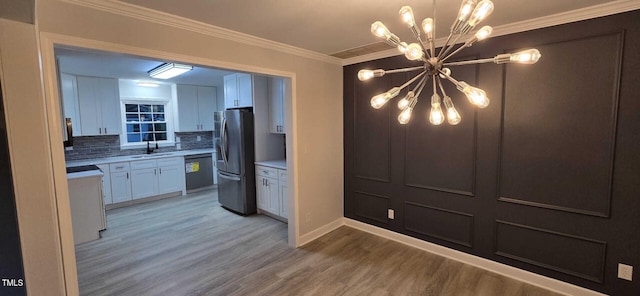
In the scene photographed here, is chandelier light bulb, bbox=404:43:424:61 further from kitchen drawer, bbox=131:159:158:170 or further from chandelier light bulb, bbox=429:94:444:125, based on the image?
kitchen drawer, bbox=131:159:158:170

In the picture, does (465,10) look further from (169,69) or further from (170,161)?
(170,161)

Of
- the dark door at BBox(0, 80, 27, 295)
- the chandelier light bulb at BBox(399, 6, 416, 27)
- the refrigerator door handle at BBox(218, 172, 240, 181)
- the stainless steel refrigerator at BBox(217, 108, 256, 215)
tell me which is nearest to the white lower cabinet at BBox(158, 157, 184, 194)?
the refrigerator door handle at BBox(218, 172, 240, 181)

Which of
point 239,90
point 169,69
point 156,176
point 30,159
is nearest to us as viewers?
point 30,159

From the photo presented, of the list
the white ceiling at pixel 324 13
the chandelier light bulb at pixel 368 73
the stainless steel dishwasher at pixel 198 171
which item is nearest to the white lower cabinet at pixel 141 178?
the stainless steel dishwasher at pixel 198 171

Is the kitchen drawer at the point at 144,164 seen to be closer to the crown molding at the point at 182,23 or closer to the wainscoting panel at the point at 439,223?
the crown molding at the point at 182,23

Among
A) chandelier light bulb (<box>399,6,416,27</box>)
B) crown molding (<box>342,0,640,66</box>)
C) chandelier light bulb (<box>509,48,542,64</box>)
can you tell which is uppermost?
crown molding (<box>342,0,640,66</box>)

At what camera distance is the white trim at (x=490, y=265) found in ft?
8.08

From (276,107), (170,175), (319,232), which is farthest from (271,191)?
(170,175)

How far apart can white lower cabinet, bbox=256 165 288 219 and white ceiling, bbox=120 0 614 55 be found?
209 centimetres

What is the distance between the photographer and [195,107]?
6426 mm

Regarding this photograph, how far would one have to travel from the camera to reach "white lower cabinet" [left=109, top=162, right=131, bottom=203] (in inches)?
193

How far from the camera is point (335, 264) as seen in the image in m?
3.02

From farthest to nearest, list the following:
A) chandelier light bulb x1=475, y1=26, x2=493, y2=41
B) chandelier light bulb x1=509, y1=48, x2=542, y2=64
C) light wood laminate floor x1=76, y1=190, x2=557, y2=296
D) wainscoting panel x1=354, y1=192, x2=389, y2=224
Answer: wainscoting panel x1=354, y1=192, x2=389, y2=224 < light wood laminate floor x1=76, y1=190, x2=557, y2=296 < chandelier light bulb x1=475, y1=26, x2=493, y2=41 < chandelier light bulb x1=509, y1=48, x2=542, y2=64

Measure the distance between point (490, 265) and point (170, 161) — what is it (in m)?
5.61
